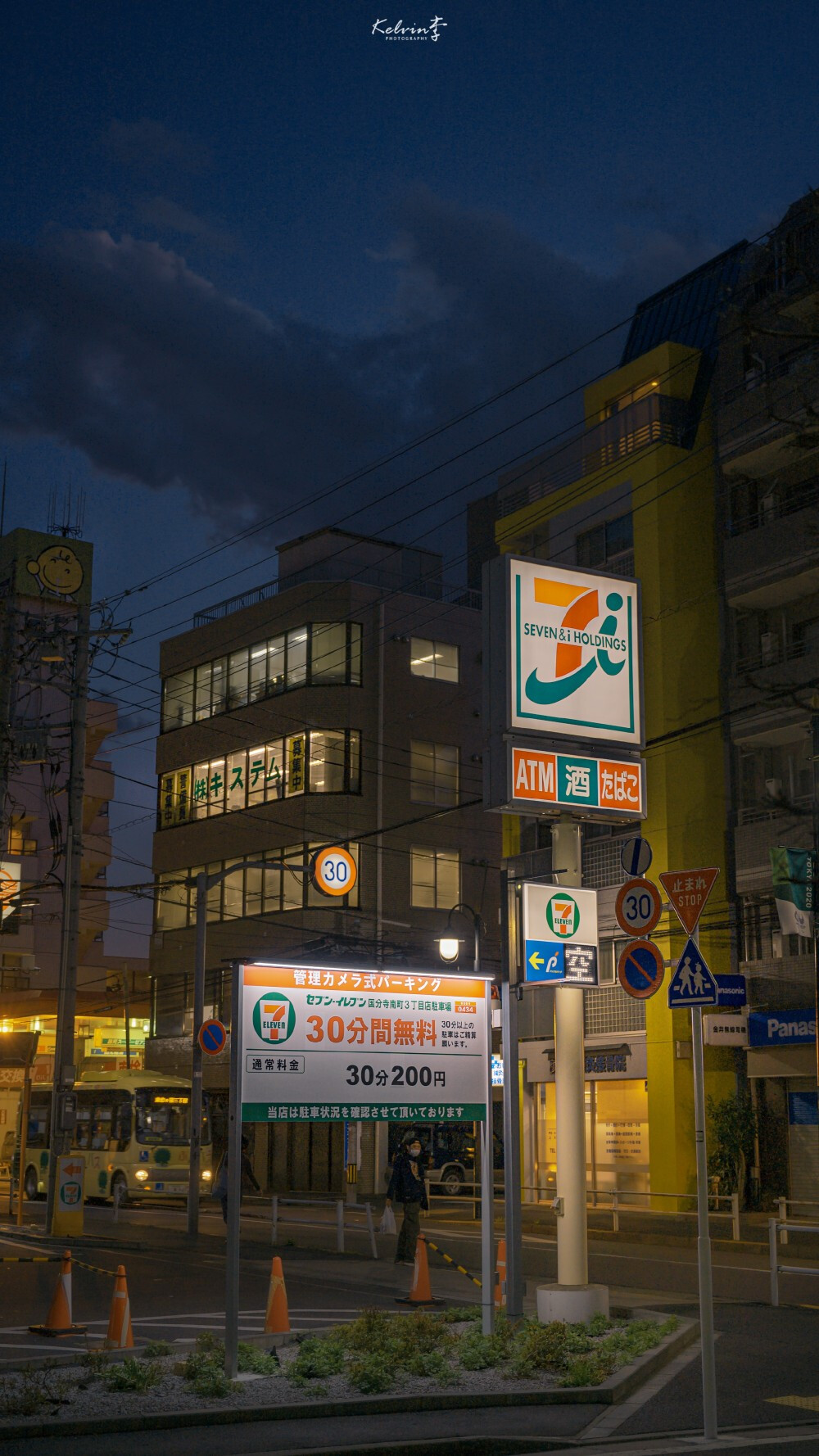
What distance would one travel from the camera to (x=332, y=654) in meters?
49.7

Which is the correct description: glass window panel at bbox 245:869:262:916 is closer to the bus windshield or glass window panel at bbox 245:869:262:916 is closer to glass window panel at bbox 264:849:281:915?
glass window panel at bbox 264:849:281:915

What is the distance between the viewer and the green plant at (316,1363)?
1128 cm

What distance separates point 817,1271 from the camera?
1623 centimetres

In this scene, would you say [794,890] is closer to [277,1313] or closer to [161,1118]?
[277,1313]

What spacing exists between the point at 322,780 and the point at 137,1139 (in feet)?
45.5

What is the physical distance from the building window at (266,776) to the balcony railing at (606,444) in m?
10.4

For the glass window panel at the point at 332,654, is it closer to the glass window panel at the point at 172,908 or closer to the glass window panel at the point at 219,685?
the glass window panel at the point at 219,685

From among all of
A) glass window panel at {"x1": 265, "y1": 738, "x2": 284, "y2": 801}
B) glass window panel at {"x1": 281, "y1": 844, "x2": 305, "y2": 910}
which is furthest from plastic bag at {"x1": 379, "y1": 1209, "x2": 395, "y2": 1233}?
glass window panel at {"x1": 265, "y1": 738, "x2": 284, "y2": 801}

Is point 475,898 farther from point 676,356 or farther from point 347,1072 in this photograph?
point 347,1072

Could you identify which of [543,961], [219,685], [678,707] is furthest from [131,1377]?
[219,685]

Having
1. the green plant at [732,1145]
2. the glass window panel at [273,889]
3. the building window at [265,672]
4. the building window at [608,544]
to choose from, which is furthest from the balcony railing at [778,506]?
the glass window panel at [273,889]

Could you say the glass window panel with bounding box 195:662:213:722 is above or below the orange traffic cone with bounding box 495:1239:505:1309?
above

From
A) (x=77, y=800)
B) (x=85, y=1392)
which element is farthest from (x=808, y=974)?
(x=85, y=1392)

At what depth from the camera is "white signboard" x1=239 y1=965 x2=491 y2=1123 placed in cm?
1184
